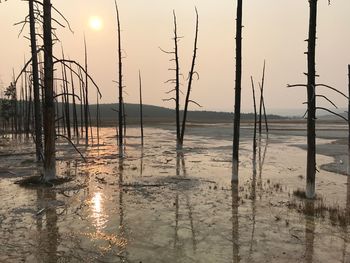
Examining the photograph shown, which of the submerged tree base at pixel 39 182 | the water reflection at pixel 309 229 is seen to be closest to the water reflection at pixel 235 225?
the water reflection at pixel 309 229

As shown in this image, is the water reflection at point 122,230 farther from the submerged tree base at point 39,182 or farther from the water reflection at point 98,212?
the submerged tree base at point 39,182

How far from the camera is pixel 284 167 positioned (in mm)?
22469

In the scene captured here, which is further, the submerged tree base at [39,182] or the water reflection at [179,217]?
the submerged tree base at [39,182]

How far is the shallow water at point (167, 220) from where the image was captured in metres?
8.02

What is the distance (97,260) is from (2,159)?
1953 cm

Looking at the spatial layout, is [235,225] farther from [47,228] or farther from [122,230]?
[47,228]

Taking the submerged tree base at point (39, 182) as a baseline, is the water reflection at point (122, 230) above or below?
below

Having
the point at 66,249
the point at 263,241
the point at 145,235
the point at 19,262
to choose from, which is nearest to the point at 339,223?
the point at 263,241

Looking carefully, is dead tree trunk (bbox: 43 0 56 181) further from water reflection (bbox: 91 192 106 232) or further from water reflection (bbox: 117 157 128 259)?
water reflection (bbox: 117 157 128 259)

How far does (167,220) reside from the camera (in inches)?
410

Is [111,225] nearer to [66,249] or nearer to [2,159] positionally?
[66,249]

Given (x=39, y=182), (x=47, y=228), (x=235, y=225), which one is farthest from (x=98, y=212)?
(x=39, y=182)

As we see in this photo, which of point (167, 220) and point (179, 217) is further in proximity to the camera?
point (179, 217)

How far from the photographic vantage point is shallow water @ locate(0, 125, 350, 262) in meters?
8.02
